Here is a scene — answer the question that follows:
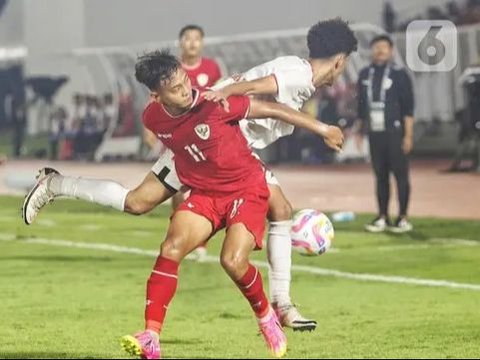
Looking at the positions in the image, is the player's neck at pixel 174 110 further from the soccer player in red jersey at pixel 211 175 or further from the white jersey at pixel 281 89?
the white jersey at pixel 281 89

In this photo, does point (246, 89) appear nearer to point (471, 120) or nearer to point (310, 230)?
point (310, 230)

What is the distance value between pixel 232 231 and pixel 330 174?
1877cm

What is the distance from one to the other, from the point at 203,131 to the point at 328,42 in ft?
4.13

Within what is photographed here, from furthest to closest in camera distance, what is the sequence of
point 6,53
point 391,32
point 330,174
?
point 6,53, point 391,32, point 330,174

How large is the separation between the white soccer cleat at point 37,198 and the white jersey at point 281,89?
4.93 ft

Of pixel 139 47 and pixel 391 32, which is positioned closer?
pixel 391 32

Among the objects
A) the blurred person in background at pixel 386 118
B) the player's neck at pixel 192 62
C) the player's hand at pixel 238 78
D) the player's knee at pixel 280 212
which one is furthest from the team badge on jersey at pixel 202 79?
the player's knee at pixel 280 212

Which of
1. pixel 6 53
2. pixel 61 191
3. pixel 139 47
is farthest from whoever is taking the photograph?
pixel 6 53

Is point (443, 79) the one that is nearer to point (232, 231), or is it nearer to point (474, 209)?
point (474, 209)

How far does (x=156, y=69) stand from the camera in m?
8.11

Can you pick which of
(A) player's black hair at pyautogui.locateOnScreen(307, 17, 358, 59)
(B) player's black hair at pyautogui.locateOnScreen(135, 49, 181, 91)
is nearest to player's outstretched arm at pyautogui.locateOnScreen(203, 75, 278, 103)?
(B) player's black hair at pyautogui.locateOnScreen(135, 49, 181, 91)

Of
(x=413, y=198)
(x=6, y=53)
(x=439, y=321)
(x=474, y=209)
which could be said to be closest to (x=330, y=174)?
(x=413, y=198)

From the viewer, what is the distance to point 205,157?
8250 millimetres

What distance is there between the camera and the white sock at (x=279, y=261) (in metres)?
8.90
